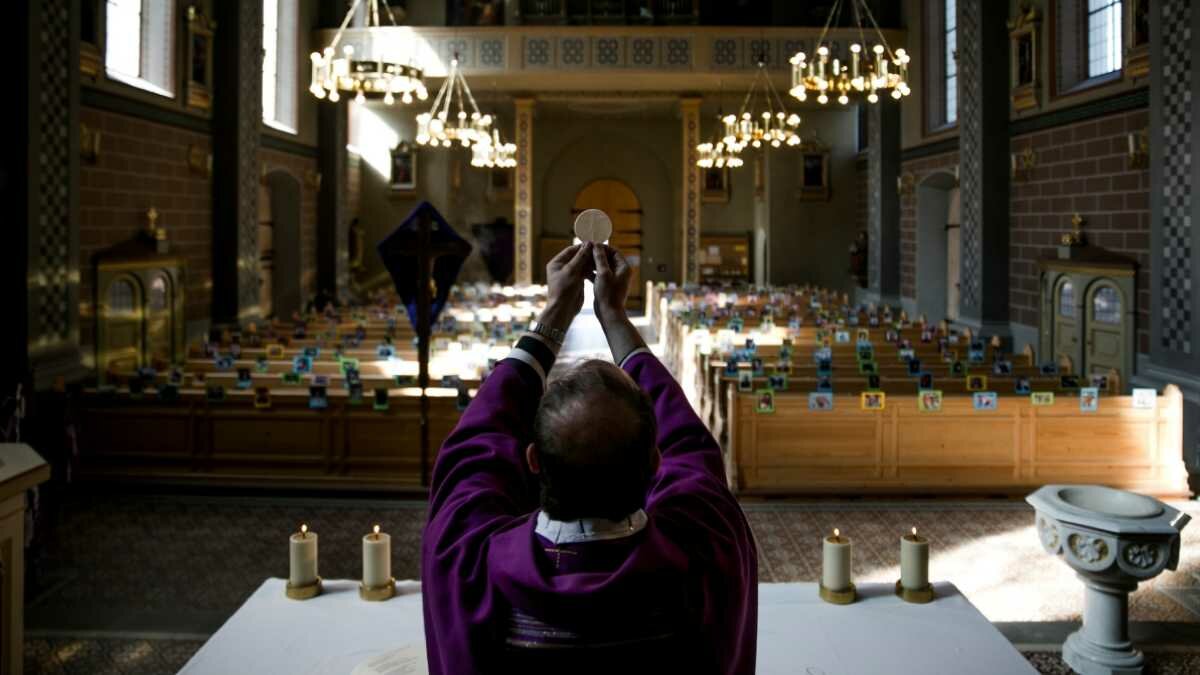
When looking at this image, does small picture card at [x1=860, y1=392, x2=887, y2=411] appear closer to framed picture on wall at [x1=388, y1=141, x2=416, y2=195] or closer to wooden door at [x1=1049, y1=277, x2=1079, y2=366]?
wooden door at [x1=1049, y1=277, x2=1079, y2=366]

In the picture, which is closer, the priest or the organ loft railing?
the priest

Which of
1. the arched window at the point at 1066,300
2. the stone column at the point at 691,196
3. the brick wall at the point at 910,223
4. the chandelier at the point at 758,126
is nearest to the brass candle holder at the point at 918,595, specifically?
the arched window at the point at 1066,300

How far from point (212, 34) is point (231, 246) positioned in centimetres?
322

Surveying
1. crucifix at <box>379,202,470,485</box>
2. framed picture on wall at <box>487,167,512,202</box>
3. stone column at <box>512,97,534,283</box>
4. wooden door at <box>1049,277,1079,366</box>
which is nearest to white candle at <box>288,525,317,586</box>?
crucifix at <box>379,202,470,485</box>

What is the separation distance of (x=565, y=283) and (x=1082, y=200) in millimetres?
13048

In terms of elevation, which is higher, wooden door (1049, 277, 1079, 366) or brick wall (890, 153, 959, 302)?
brick wall (890, 153, 959, 302)

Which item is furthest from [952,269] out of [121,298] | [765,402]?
[121,298]

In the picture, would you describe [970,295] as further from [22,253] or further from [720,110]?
[22,253]

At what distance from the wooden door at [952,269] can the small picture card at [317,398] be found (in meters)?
A: 13.9

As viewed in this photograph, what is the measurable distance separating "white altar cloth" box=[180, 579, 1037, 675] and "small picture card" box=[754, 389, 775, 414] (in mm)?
4627

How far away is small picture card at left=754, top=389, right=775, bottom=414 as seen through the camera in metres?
8.06

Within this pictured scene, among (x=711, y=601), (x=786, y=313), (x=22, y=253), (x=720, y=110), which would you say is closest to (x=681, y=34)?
(x=720, y=110)

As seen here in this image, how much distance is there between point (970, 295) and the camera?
53.1 feet

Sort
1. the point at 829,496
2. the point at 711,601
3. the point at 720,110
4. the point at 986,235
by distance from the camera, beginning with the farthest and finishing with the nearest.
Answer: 1. the point at 720,110
2. the point at 986,235
3. the point at 829,496
4. the point at 711,601
